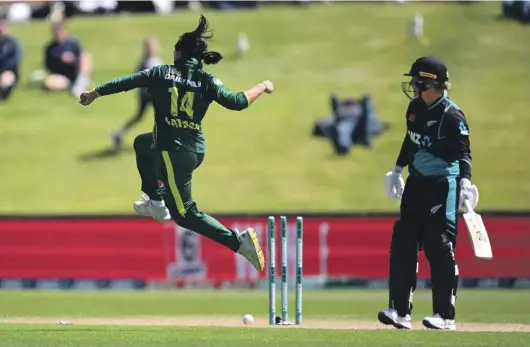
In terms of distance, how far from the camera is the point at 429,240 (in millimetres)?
9594

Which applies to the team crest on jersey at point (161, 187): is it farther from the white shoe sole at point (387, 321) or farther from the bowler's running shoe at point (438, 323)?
the bowler's running shoe at point (438, 323)

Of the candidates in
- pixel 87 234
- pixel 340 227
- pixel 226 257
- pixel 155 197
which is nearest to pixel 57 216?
pixel 87 234

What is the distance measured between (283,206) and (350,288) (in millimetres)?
4251

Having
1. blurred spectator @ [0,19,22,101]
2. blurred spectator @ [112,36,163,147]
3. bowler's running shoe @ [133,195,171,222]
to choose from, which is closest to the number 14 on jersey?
bowler's running shoe @ [133,195,171,222]

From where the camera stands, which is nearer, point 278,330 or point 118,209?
point 278,330

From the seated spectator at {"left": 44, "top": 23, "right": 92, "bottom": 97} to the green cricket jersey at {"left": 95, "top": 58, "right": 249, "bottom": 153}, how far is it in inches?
580

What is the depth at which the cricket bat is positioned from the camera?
9.38 m

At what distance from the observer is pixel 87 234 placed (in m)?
18.1

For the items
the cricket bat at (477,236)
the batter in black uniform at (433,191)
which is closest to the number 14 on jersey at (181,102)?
the batter in black uniform at (433,191)

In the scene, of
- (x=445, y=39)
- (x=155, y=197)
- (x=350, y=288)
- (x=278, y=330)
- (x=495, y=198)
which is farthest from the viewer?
(x=445, y=39)

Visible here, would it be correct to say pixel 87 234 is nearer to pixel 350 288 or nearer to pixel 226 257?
pixel 226 257

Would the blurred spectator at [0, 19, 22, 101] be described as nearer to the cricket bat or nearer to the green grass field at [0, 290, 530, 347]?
the green grass field at [0, 290, 530, 347]

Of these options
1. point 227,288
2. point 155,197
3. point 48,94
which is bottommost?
point 227,288

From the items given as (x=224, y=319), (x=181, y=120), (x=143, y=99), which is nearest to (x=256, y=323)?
(x=224, y=319)
